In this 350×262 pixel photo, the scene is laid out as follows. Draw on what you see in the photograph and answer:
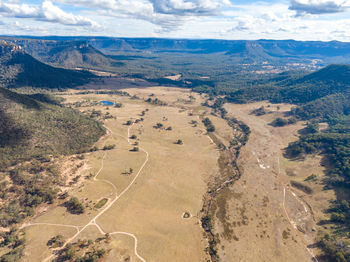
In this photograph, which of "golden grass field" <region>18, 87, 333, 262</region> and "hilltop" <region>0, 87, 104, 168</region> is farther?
"hilltop" <region>0, 87, 104, 168</region>

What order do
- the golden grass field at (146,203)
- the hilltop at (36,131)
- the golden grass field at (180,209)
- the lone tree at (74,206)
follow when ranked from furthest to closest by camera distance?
the hilltop at (36,131) → the lone tree at (74,206) → the golden grass field at (180,209) → the golden grass field at (146,203)

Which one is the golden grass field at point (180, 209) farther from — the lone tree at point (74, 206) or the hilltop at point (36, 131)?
the hilltop at point (36, 131)

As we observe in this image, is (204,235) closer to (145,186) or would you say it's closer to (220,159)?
(145,186)

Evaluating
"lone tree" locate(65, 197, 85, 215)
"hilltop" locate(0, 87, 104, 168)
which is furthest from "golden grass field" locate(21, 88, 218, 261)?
"hilltop" locate(0, 87, 104, 168)

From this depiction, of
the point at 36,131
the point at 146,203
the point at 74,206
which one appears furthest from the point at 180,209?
the point at 36,131

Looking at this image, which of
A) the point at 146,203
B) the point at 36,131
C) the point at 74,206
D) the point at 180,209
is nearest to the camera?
the point at 74,206

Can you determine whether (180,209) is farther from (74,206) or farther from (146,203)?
(74,206)

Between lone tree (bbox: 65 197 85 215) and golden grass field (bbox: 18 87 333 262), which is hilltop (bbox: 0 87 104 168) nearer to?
golden grass field (bbox: 18 87 333 262)

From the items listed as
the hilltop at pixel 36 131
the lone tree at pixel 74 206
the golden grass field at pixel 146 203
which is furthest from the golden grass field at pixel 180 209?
the hilltop at pixel 36 131
